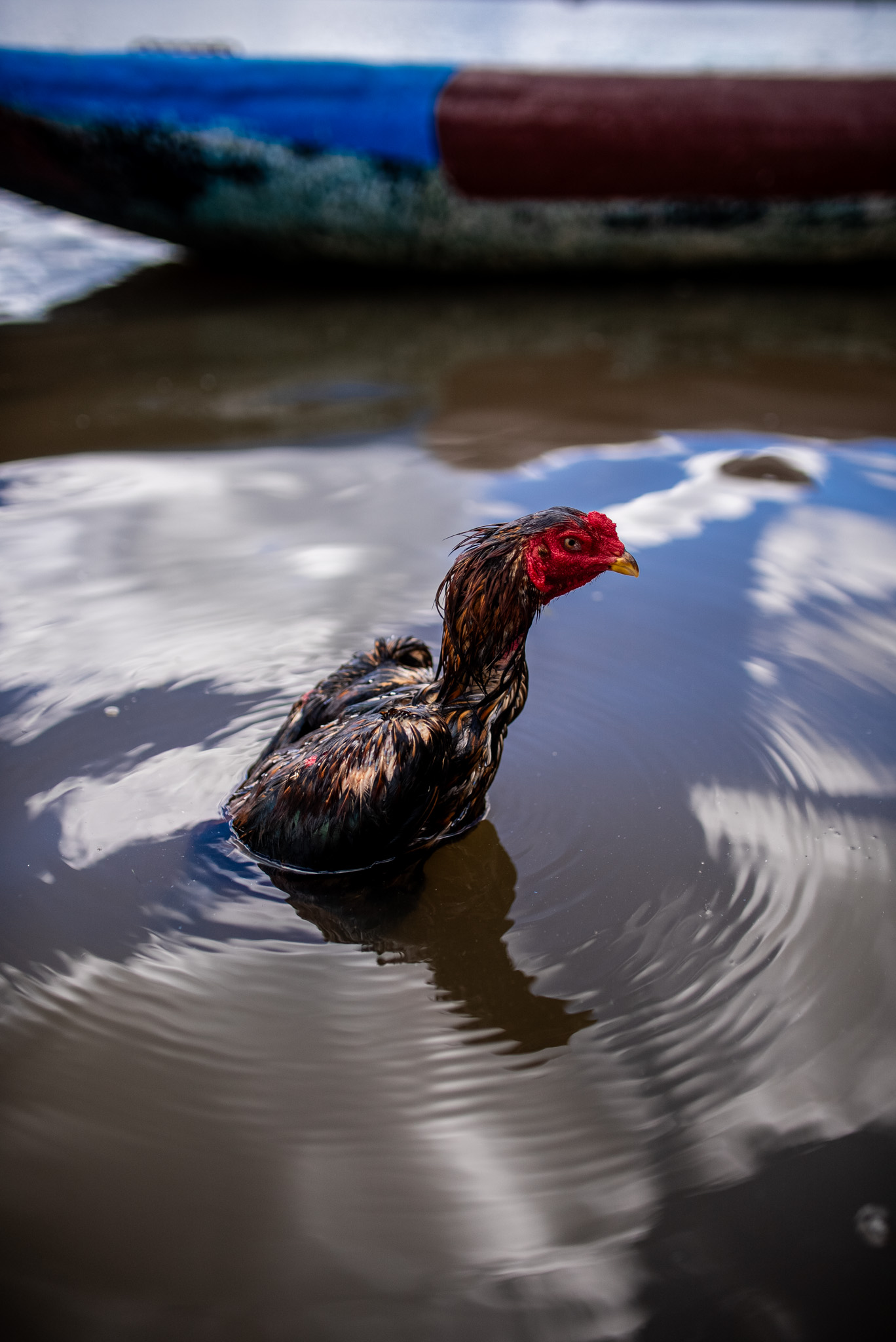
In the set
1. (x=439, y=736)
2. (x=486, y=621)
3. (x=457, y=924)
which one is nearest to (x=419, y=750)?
(x=439, y=736)

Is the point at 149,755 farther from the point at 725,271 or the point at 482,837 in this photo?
the point at 725,271

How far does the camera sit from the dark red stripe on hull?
6.64 meters

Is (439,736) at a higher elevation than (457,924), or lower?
higher

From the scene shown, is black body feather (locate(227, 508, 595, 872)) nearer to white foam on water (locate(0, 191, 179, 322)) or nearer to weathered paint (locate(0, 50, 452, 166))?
white foam on water (locate(0, 191, 179, 322))

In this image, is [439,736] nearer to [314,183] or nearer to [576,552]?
[576,552]

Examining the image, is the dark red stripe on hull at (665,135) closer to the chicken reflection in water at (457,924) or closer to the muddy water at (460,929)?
the muddy water at (460,929)

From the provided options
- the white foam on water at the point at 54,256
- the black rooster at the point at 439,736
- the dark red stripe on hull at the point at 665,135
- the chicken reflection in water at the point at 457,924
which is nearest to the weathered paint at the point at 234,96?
the dark red stripe on hull at the point at 665,135

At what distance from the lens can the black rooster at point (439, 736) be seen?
8.11 feet

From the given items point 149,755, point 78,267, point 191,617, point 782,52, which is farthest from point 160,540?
point 782,52

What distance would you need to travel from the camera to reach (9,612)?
12.2 feet

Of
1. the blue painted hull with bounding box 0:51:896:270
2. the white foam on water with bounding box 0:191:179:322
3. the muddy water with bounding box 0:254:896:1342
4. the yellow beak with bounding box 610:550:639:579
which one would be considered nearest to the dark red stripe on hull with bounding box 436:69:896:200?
the blue painted hull with bounding box 0:51:896:270

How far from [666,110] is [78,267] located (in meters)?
4.16

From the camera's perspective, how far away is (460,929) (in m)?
2.62

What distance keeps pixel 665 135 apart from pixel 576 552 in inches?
210
